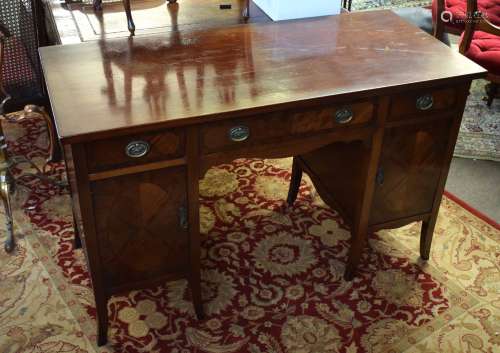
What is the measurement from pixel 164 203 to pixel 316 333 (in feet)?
2.21

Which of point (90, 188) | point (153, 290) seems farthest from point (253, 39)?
point (153, 290)

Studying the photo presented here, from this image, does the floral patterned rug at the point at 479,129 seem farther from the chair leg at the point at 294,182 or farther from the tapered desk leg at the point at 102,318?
the tapered desk leg at the point at 102,318

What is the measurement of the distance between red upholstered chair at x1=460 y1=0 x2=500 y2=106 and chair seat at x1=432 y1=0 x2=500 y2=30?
0.19 metres

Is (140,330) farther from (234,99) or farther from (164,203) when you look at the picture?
(234,99)

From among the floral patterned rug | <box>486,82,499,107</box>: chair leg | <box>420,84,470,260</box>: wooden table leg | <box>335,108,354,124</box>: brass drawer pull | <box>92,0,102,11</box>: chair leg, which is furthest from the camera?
<box>486,82,499,107</box>: chair leg

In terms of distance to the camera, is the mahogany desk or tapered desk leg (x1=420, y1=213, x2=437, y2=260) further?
tapered desk leg (x1=420, y1=213, x2=437, y2=260)

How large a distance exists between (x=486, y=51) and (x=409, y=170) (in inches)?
45.8

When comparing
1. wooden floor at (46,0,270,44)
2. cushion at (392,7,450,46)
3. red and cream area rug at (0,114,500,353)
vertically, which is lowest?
red and cream area rug at (0,114,500,353)

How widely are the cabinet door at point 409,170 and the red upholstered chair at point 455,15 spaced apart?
4.43 feet

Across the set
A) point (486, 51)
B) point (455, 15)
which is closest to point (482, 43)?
point (486, 51)

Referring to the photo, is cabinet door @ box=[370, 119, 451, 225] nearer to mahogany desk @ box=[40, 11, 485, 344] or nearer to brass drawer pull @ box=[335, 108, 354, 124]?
mahogany desk @ box=[40, 11, 485, 344]

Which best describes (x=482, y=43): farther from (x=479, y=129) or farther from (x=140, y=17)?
(x=140, y=17)

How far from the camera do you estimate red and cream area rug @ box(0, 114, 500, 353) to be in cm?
191

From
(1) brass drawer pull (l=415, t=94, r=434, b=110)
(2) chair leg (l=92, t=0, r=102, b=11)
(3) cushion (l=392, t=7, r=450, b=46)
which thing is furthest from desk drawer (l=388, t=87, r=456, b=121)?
(3) cushion (l=392, t=7, r=450, b=46)
